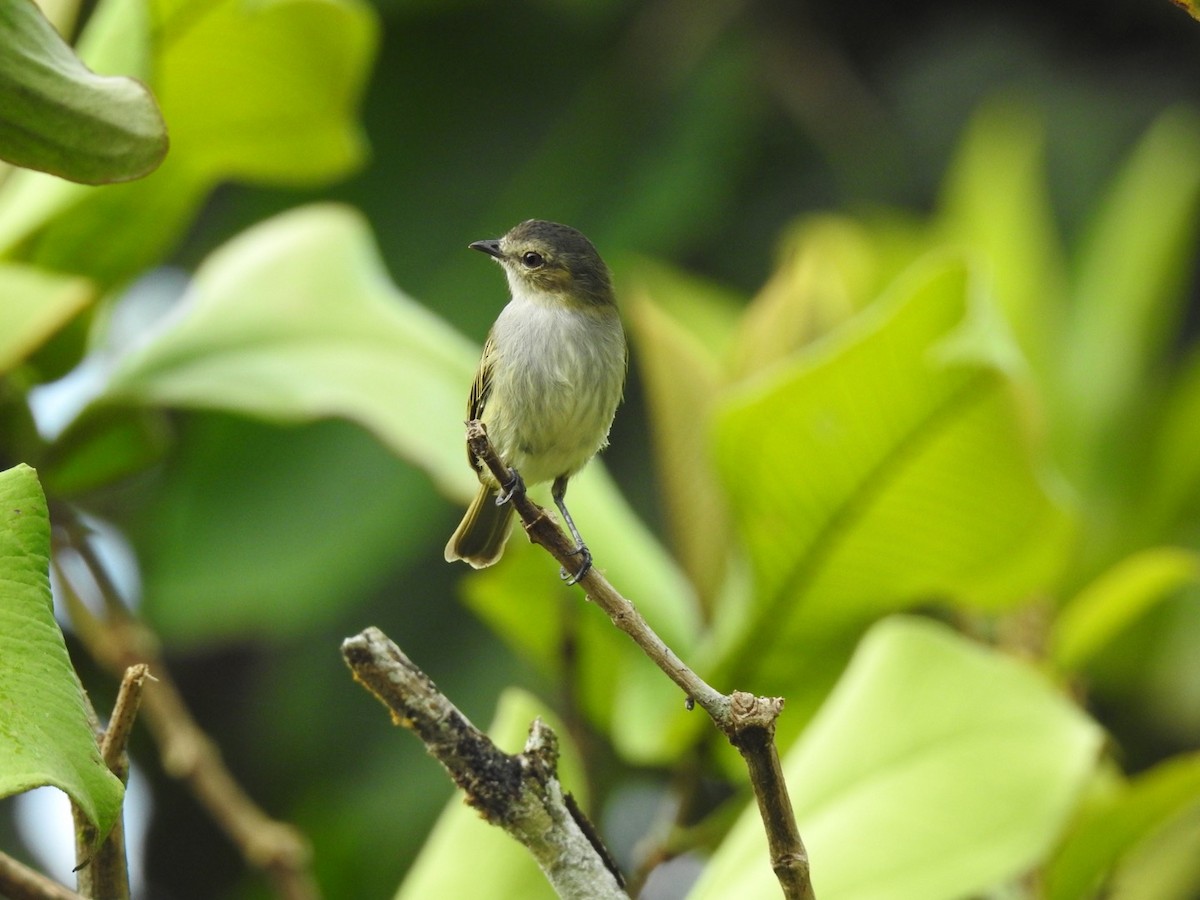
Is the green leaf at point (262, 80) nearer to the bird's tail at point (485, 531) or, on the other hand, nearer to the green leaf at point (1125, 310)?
the bird's tail at point (485, 531)

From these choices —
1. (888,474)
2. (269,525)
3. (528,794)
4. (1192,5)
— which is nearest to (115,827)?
(528,794)

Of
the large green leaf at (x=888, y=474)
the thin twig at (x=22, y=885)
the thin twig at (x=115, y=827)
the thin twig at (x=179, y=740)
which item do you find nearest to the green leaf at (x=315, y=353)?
the thin twig at (x=179, y=740)

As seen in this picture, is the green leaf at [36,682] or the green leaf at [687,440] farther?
the green leaf at [687,440]

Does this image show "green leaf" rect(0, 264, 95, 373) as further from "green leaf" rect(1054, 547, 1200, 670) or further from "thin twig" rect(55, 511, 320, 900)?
"green leaf" rect(1054, 547, 1200, 670)

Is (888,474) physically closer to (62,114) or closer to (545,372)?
(545,372)

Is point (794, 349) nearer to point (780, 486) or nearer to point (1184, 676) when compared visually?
point (780, 486)
